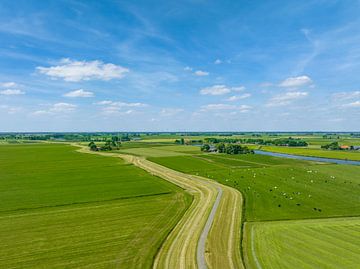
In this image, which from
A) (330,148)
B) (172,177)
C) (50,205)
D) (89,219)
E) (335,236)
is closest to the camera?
(335,236)

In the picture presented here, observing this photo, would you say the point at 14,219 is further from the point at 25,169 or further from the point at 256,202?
the point at 25,169

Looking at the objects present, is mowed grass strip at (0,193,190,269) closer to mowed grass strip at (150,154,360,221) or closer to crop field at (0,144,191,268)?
crop field at (0,144,191,268)

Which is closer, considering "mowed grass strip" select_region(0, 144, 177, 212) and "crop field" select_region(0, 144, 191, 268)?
"crop field" select_region(0, 144, 191, 268)

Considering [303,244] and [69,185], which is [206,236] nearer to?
[303,244]

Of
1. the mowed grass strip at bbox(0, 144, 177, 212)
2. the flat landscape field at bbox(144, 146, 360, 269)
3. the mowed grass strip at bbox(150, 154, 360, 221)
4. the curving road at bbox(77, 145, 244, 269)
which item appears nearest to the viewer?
the curving road at bbox(77, 145, 244, 269)

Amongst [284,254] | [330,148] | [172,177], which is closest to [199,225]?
[284,254]

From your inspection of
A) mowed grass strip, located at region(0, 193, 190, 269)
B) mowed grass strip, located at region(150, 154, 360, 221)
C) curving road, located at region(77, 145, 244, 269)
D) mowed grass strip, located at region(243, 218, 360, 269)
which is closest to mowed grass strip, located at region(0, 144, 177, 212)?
mowed grass strip, located at region(0, 193, 190, 269)

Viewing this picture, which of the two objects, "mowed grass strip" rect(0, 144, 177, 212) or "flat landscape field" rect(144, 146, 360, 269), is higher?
"mowed grass strip" rect(0, 144, 177, 212)

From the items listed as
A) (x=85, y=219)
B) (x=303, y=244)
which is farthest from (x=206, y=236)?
(x=85, y=219)
